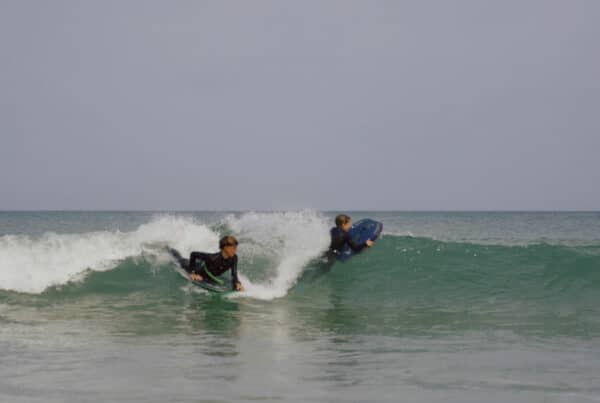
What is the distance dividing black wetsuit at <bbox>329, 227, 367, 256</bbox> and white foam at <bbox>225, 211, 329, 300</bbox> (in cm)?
99

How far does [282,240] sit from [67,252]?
18.0ft

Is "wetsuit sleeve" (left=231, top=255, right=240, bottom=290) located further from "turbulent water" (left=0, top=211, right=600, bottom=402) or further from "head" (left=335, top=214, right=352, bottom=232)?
"head" (left=335, top=214, right=352, bottom=232)

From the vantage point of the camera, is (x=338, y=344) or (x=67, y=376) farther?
(x=338, y=344)

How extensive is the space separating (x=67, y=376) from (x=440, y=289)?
9.16 m

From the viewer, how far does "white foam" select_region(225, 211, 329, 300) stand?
46.1 ft

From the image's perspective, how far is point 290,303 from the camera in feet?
38.1

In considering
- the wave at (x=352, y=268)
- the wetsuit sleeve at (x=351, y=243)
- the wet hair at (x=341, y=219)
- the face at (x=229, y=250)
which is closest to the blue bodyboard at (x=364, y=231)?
the wave at (x=352, y=268)

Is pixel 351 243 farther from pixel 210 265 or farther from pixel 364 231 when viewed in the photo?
pixel 210 265

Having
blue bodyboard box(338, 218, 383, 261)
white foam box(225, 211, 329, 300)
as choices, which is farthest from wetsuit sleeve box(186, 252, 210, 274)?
blue bodyboard box(338, 218, 383, 261)

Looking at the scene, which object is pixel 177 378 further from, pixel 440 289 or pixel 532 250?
pixel 532 250

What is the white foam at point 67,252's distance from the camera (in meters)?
13.2

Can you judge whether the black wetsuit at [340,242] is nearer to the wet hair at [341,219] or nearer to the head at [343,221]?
the head at [343,221]

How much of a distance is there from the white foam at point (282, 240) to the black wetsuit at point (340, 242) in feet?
3.26

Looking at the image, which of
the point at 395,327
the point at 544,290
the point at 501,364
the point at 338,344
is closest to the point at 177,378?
the point at 338,344
